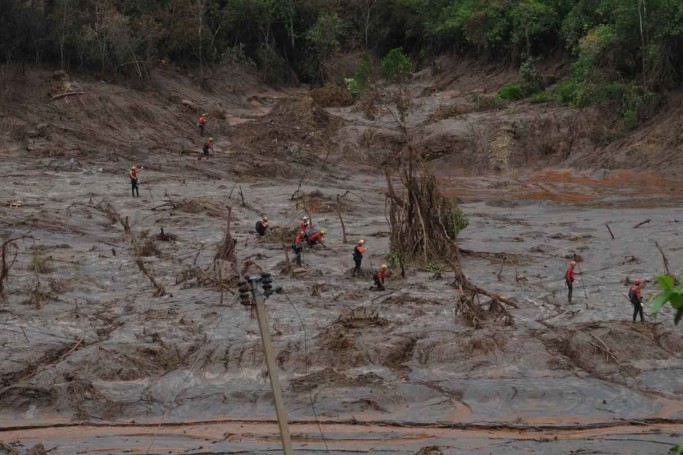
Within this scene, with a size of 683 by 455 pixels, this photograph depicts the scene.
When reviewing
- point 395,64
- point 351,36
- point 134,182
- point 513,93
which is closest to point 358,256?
point 134,182

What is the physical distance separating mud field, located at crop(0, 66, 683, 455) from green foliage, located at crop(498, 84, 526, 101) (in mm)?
14339

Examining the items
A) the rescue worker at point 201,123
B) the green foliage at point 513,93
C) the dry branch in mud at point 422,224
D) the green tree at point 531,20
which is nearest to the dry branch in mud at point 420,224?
the dry branch in mud at point 422,224

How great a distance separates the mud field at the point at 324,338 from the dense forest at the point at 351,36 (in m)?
11.2

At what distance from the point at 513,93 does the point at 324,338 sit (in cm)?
3078

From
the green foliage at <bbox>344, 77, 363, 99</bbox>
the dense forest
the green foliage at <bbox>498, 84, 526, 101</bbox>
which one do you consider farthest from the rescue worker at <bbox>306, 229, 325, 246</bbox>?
the green foliage at <bbox>344, 77, 363, 99</bbox>

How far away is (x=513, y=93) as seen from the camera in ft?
154

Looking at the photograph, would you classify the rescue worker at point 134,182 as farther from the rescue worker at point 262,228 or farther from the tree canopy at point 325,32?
the tree canopy at point 325,32

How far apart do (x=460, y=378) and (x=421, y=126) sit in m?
29.3

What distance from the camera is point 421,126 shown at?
45.7 meters

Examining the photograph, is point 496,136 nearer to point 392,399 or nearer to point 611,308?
point 611,308

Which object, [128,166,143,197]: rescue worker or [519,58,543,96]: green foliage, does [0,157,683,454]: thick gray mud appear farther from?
[519,58,543,96]: green foliage

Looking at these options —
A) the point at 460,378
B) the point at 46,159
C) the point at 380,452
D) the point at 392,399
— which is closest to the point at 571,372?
the point at 460,378

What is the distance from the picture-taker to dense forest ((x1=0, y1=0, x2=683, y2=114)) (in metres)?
42.4

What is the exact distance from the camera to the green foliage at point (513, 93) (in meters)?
47.0
